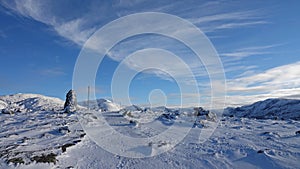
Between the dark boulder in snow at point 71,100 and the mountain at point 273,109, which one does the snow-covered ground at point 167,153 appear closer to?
the dark boulder in snow at point 71,100

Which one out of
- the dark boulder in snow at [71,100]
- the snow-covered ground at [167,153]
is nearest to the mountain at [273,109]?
the dark boulder in snow at [71,100]

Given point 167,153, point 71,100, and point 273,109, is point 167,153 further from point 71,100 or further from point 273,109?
point 273,109

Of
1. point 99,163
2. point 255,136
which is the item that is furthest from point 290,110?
point 99,163

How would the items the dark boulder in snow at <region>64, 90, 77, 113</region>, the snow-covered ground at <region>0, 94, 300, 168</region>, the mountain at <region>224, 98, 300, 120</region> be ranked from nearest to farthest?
1. the snow-covered ground at <region>0, 94, 300, 168</region>
2. the dark boulder in snow at <region>64, 90, 77, 113</region>
3. the mountain at <region>224, 98, 300, 120</region>

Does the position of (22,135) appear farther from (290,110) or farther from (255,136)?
(290,110)

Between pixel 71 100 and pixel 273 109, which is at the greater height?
pixel 71 100

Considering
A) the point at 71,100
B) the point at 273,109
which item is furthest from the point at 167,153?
the point at 273,109

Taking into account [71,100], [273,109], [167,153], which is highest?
[71,100]

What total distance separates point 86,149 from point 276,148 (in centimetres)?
907

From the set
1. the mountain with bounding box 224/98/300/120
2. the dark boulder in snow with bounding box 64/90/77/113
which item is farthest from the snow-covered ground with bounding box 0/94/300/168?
the mountain with bounding box 224/98/300/120

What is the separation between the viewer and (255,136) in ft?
47.0

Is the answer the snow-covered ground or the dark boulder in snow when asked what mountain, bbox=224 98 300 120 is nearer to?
the dark boulder in snow

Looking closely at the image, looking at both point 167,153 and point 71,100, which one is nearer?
point 167,153

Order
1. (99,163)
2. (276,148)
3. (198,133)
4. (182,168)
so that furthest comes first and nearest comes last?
(198,133)
(276,148)
(99,163)
(182,168)
